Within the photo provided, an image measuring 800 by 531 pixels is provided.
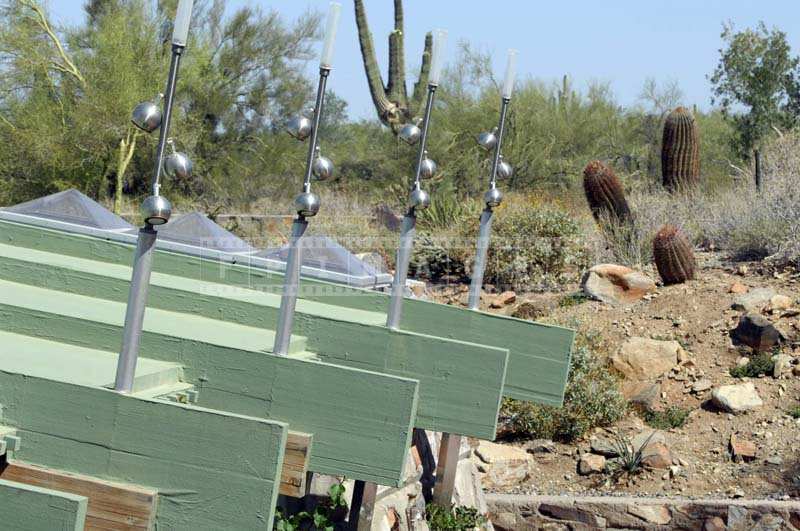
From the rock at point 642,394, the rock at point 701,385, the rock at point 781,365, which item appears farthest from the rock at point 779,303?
the rock at point 642,394

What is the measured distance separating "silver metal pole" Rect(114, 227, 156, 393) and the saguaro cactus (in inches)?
602

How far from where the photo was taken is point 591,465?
8.66m

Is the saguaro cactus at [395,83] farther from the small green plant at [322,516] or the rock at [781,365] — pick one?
the small green plant at [322,516]

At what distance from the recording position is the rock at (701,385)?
31.7 feet

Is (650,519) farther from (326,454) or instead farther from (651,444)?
(326,454)

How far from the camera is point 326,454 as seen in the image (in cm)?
422

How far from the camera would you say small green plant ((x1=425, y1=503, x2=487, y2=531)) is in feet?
21.3

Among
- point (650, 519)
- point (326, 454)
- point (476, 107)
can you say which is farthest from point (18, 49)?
point (326, 454)

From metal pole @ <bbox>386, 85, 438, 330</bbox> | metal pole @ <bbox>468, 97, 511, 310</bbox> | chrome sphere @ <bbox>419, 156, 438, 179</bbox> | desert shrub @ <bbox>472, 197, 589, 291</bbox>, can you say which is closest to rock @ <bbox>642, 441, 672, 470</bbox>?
metal pole @ <bbox>468, 97, 511, 310</bbox>

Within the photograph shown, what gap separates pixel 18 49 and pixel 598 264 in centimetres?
1038

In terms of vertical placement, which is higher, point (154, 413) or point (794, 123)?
point (794, 123)

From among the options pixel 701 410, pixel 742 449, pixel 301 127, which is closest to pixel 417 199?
pixel 301 127

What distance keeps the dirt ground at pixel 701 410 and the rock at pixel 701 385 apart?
0.14 feet

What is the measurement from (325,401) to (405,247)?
1591mm
